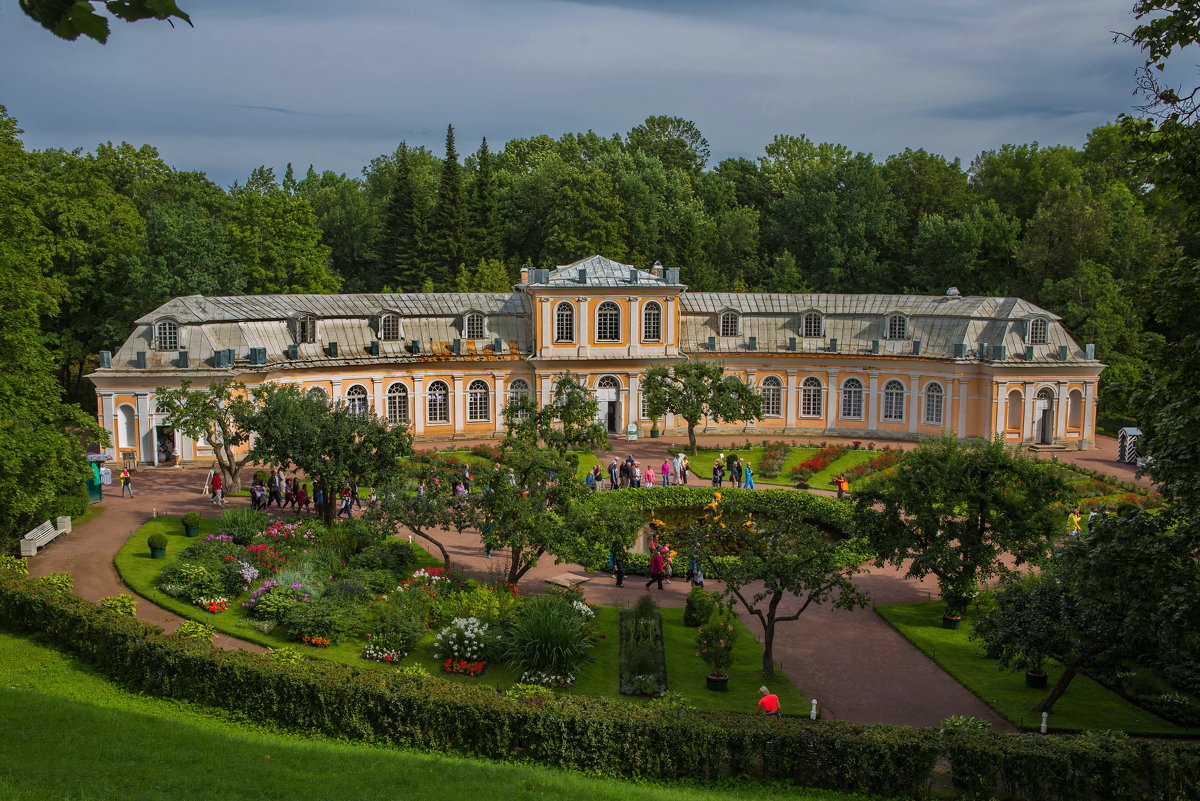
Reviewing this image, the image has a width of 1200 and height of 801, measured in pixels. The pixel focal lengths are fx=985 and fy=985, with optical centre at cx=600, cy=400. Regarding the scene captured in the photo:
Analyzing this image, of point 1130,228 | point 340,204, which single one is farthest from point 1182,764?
point 340,204

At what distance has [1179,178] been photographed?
14.5m

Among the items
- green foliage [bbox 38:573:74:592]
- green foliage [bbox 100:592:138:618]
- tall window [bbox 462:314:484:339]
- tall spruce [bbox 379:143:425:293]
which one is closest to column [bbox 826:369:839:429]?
tall window [bbox 462:314:484:339]

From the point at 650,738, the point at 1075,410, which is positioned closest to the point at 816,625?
the point at 650,738

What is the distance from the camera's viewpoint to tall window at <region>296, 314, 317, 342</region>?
150ft

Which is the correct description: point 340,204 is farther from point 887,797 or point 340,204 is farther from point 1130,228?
point 887,797

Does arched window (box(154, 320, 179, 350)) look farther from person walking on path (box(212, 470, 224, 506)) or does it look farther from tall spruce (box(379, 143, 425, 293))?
tall spruce (box(379, 143, 425, 293))

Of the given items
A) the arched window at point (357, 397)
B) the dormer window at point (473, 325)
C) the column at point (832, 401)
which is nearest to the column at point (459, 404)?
the dormer window at point (473, 325)

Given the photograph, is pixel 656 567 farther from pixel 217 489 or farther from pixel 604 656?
pixel 217 489

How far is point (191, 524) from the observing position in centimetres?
3106

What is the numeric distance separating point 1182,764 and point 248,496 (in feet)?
102

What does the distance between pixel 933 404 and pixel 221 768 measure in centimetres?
4082

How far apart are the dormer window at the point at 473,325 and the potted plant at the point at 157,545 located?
22351 mm


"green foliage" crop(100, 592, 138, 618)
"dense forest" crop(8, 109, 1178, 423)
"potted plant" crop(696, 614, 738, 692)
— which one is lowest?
"potted plant" crop(696, 614, 738, 692)

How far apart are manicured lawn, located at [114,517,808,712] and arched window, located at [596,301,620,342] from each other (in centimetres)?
2301
